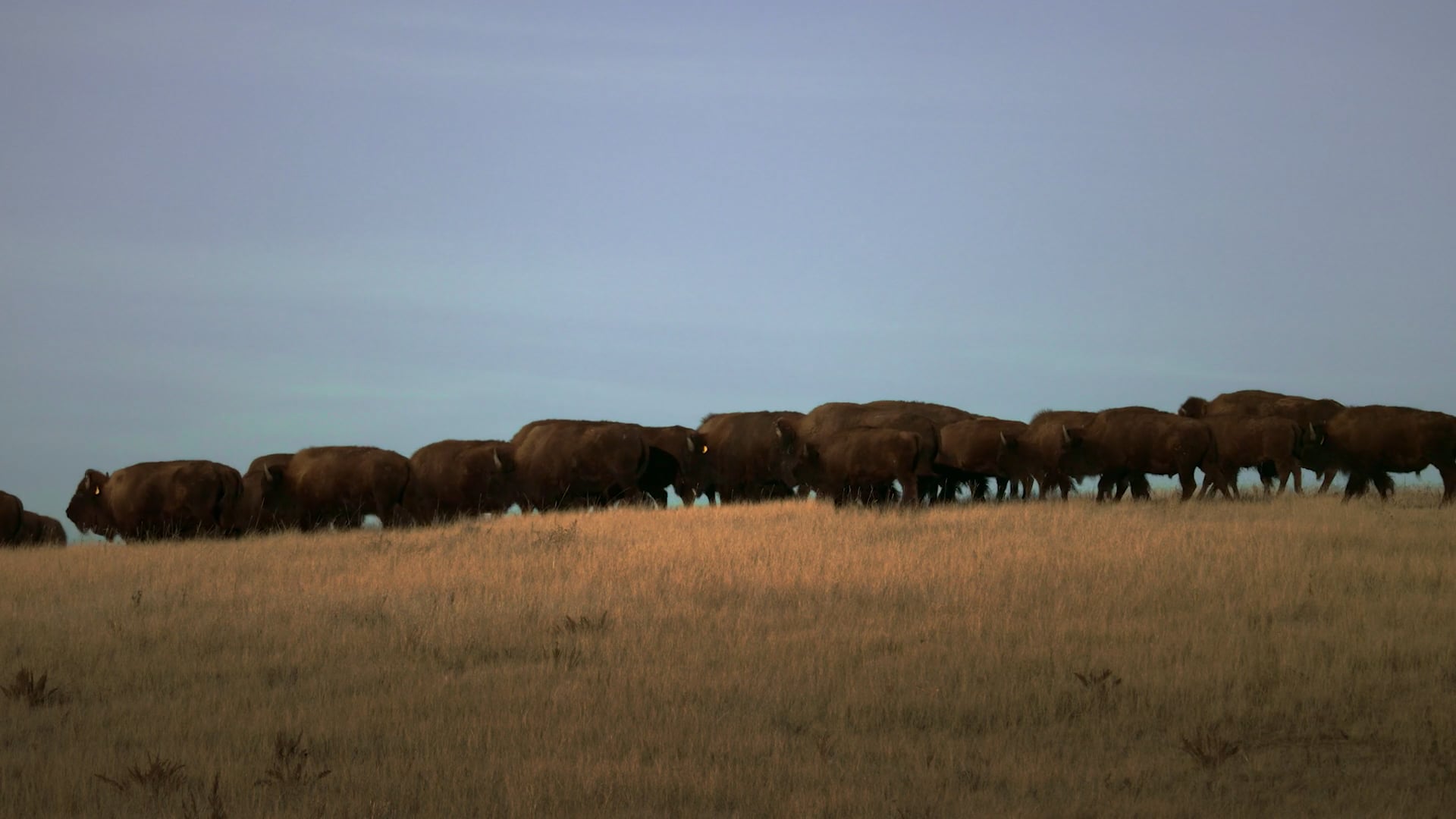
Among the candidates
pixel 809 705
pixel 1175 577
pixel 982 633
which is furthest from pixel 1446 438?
pixel 809 705

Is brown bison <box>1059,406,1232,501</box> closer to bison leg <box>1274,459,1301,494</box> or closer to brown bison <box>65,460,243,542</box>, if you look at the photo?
bison leg <box>1274,459,1301,494</box>

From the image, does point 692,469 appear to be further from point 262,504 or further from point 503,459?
point 262,504

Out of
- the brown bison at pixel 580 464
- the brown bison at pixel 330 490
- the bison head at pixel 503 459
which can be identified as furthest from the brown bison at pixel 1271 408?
the brown bison at pixel 330 490

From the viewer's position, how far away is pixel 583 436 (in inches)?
1035

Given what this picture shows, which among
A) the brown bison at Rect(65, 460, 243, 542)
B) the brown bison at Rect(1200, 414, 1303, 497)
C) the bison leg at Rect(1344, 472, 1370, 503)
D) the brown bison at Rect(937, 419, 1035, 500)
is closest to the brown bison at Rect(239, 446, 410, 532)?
the brown bison at Rect(65, 460, 243, 542)

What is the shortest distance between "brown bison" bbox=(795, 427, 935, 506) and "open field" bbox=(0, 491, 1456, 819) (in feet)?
11.5

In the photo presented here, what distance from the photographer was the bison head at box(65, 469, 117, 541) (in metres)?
25.7

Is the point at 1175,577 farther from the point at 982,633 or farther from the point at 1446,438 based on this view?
the point at 1446,438

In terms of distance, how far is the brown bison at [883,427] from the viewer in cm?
2330

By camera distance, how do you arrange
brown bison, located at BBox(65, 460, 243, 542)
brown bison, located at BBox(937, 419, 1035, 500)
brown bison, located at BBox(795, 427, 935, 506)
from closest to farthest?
1. brown bison, located at BBox(795, 427, 935, 506)
2. brown bison, located at BBox(65, 460, 243, 542)
3. brown bison, located at BBox(937, 419, 1035, 500)

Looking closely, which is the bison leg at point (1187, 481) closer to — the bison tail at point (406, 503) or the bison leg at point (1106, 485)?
the bison leg at point (1106, 485)

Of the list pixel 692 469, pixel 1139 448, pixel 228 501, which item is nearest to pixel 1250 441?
pixel 1139 448

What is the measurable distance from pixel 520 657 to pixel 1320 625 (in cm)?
742

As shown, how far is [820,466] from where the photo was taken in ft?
79.1
